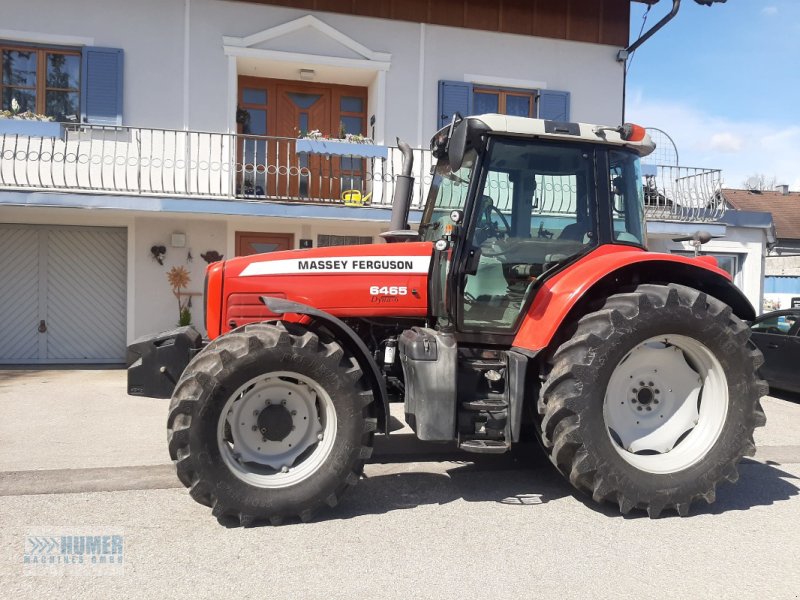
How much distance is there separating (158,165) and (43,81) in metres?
2.33

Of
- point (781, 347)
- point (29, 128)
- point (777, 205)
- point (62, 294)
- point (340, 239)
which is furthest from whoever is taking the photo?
point (777, 205)

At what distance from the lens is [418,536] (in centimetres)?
357

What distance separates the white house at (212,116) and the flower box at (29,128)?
2cm

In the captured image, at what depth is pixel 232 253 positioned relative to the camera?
34.4 feet

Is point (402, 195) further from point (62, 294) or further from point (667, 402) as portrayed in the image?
point (62, 294)

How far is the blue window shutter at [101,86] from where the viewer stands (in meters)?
9.56

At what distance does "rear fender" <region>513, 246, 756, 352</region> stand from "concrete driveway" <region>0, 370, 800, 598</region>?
115 centimetres

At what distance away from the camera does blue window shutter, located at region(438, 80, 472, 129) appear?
10.7 m

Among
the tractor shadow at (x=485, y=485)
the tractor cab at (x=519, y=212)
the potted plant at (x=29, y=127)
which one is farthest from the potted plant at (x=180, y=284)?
the tractor cab at (x=519, y=212)

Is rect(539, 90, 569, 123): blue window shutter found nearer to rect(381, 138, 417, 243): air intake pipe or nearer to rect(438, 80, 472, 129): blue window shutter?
rect(438, 80, 472, 129): blue window shutter

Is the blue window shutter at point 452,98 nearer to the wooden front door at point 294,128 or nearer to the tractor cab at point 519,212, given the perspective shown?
the wooden front door at point 294,128

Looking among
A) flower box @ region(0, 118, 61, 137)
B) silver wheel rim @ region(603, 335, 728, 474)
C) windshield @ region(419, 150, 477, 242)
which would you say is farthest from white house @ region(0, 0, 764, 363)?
silver wheel rim @ region(603, 335, 728, 474)

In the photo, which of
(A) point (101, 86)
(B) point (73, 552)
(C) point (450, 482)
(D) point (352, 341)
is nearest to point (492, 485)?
(C) point (450, 482)

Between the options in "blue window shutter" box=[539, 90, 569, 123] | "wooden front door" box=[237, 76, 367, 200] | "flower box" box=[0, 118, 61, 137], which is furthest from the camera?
"blue window shutter" box=[539, 90, 569, 123]
